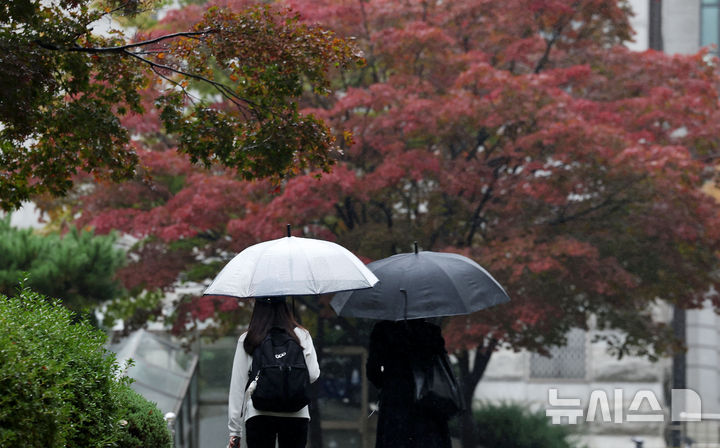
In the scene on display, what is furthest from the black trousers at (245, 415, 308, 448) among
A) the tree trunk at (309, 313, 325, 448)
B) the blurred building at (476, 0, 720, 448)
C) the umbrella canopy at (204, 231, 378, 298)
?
the blurred building at (476, 0, 720, 448)

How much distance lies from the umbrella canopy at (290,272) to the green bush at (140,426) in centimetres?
119

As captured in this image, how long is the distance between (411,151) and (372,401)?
210 inches

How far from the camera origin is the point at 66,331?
4.91 meters

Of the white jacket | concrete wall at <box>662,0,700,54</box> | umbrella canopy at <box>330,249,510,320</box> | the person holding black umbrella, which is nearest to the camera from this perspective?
the white jacket

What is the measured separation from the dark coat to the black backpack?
1.93 feet

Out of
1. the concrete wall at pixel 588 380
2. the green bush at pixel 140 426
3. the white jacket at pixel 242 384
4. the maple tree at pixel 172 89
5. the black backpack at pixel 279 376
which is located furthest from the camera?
the concrete wall at pixel 588 380

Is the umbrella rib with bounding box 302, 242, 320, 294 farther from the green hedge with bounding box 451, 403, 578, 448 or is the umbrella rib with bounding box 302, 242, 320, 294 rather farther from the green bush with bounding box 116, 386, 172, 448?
the green hedge with bounding box 451, 403, 578, 448

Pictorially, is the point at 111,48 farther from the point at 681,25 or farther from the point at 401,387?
the point at 681,25

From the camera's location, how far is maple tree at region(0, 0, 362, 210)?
6641 millimetres

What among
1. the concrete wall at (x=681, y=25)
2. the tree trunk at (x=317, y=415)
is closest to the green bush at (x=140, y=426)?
the tree trunk at (x=317, y=415)

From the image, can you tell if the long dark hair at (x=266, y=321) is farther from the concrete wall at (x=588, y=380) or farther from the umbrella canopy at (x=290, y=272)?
the concrete wall at (x=588, y=380)

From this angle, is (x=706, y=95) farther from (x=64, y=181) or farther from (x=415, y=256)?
(x=64, y=181)

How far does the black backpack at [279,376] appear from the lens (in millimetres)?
4730

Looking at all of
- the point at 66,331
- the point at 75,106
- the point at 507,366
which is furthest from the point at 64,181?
the point at 507,366
